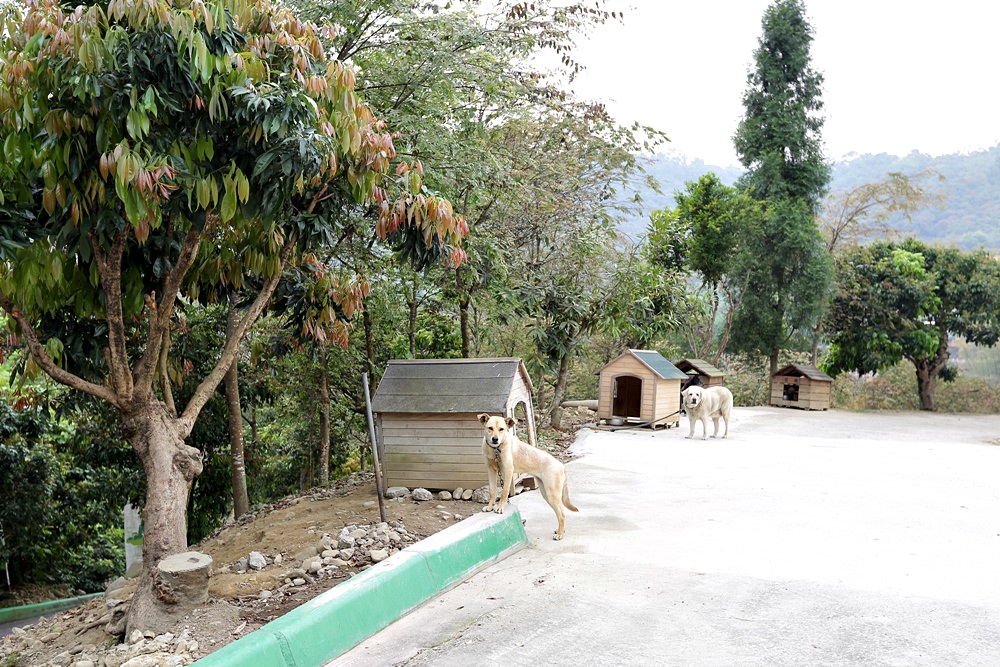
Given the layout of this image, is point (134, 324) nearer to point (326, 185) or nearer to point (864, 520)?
point (326, 185)

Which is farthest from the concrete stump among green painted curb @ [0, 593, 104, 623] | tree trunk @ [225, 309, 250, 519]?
green painted curb @ [0, 593, 104, 623]

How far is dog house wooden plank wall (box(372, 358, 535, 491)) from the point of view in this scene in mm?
7086

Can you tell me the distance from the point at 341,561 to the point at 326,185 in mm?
2482

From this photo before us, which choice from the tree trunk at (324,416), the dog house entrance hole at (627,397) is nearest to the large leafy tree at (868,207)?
the dog house entrance hole at (627,397)

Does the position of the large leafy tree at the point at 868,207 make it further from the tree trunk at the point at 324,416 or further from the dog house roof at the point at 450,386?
the dog house roof at the point at 450,386

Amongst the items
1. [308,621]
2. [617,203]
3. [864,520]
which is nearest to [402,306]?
[617,203]

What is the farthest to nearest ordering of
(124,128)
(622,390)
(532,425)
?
(622,390) → (532,425) → (124,128)

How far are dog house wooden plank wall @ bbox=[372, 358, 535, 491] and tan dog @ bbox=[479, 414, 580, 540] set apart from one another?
923 millimetres

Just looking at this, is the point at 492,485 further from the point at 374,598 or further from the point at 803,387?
the point at 803,387

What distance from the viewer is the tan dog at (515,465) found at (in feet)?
19.3

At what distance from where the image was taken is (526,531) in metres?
6.22

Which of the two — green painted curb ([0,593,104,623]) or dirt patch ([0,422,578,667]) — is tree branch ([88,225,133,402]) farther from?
green painted curb ([0,593,104,623])

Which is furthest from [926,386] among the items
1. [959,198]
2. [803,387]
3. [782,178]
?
[959,198]

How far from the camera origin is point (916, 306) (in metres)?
18.7
